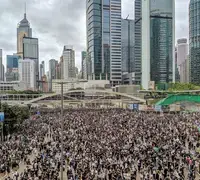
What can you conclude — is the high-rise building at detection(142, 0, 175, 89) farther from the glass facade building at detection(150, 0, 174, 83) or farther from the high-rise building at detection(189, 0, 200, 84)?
the high-rise building at detection(189, 0, 200, 84)

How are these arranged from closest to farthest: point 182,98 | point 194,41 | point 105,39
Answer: point 182,98 < point 194,41 < point 105,39

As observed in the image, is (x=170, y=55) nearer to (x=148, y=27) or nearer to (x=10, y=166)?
(x=148, y=27)

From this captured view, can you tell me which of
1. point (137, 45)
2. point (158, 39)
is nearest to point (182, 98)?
point (158, 39)

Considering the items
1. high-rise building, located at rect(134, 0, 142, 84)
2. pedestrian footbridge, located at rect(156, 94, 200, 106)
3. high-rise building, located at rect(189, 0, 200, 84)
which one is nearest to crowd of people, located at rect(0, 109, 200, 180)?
pedestrian footbridge, located at rect(156, 94, 200, 106)

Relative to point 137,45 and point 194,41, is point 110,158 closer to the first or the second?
point 194,41

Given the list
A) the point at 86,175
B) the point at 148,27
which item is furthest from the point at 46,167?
the point at 148,27

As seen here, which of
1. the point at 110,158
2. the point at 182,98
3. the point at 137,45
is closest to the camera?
the point at 110,158
